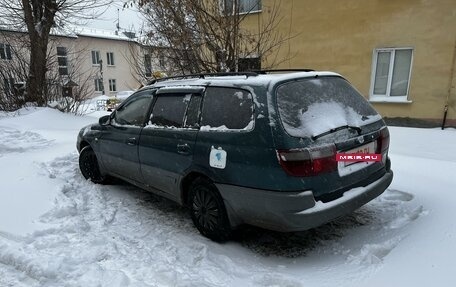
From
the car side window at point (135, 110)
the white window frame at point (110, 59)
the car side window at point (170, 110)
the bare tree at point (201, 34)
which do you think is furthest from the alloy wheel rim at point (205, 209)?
the white window frame at point (110, 59)

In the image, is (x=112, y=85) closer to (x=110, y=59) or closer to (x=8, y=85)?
(x=110, y=59)

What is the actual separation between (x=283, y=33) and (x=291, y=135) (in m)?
10.2

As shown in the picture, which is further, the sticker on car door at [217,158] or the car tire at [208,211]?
the car tire at [208,211]

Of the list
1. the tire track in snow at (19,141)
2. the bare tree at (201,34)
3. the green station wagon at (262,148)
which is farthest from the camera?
the bare tree at (201,34)

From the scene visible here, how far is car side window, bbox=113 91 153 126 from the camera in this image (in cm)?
446

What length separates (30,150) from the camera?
6.63 metres

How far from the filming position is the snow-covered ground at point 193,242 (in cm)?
281

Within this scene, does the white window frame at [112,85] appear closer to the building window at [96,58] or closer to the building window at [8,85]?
the building window at [96,58]

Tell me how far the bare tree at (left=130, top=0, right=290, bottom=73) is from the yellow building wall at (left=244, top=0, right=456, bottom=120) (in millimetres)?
2046

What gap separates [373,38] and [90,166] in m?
9.20

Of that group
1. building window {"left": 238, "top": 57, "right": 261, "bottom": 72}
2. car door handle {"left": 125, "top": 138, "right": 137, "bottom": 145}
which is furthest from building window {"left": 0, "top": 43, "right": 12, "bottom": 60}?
car door handle {"left": 125, "top": 138, "right": 137, "bottom": 145}

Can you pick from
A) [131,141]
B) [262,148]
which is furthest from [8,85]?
[262,148]

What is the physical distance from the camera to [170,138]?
3879 mm

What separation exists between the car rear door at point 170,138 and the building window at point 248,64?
13.9 ft
